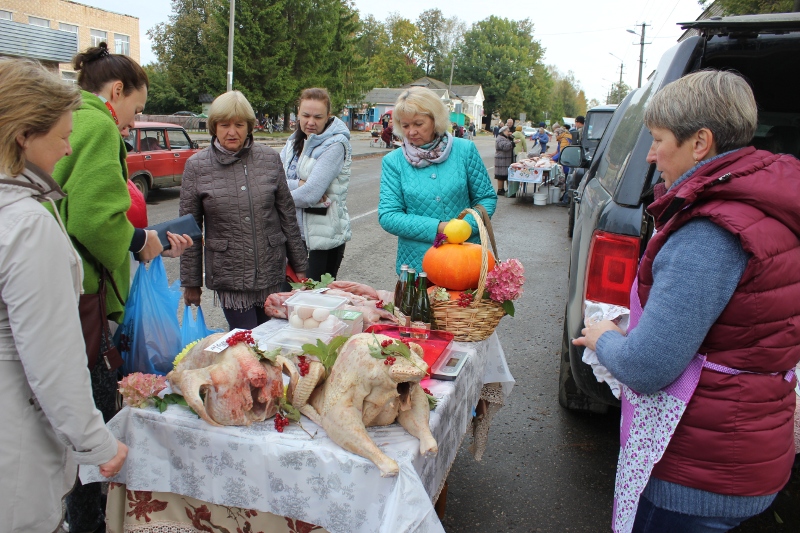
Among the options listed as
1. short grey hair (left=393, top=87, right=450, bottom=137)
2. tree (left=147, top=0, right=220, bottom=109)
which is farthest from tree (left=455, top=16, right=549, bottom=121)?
short grey hair (left=393, top=87, right=450, bottom=137)

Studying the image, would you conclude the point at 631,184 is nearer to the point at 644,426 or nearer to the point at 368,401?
the point at 644,426

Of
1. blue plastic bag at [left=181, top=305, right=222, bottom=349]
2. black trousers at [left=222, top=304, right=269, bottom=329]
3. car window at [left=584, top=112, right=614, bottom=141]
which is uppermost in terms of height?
car window at [left=584, top=112, right=614, bottom=141]

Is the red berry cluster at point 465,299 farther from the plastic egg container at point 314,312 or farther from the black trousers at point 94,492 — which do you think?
the black trousers at point 94,492

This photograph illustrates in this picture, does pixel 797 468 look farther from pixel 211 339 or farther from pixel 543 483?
pixel 211 339

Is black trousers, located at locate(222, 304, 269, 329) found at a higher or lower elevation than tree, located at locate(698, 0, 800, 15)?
lower

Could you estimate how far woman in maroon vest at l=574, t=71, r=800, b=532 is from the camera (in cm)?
146

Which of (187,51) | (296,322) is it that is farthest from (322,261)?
(187,51)

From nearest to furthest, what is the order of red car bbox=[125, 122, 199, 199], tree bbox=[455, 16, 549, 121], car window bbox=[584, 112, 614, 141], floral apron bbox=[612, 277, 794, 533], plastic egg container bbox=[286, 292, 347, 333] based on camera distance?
floral apron bbox=[612, 277, 794, 533], plastic egg container bbox=[286, 292, 347, 333], red car bbox=[125, 122, 199, 199], car window bbox=[584, 112, 614, 141], tree bbox=[455, 16, 549, 121]

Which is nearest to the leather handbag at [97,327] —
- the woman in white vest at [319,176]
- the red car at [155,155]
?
the woman in white vest at [319,176]

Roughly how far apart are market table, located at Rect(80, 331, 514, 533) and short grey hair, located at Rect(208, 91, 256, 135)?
1.80 meters

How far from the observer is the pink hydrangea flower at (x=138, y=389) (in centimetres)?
195

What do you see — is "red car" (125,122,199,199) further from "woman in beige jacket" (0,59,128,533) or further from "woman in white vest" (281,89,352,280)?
"woman in beige jacket" (0,59,128,533)

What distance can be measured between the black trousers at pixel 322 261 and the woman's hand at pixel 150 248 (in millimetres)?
1619

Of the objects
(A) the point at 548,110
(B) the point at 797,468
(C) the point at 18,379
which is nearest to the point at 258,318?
(C) the point at 18,379
